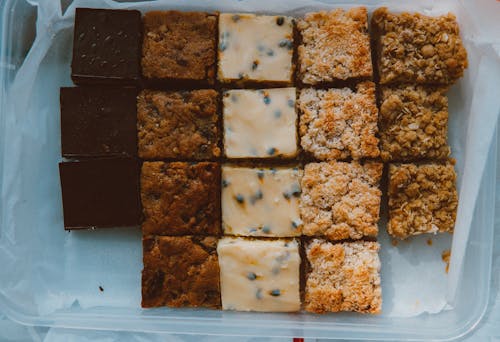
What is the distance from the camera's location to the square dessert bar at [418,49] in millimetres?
3068

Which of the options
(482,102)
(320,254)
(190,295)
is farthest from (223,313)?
(482,102)

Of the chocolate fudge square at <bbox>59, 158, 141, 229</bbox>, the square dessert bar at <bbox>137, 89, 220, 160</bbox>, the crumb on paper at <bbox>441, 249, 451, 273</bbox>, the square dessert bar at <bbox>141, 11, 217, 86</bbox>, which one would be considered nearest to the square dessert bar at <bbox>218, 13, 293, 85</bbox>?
the square dessert bar at <bbox>141, 11, 217, 86</bbox>

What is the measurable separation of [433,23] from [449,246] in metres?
1.31

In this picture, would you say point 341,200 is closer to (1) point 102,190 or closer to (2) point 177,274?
(2) point 177,274

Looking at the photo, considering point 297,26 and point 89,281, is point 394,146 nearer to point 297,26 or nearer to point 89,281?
point 297,26

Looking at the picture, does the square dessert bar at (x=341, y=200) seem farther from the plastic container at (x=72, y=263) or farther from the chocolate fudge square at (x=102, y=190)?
the chocolate fudge square at (x=102, y=190)

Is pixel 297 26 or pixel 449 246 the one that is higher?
pixel 297 26

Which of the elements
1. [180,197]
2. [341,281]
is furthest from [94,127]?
[341,281]

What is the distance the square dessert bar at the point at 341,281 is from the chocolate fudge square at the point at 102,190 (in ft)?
3.49

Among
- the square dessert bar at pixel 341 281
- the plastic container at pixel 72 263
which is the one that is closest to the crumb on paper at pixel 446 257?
the plastic container at pixel 72 263

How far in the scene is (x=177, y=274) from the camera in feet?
10.1

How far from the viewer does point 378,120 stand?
3.13 m

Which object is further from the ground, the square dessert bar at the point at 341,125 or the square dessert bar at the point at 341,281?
the square dessert bar at the point at 341,125

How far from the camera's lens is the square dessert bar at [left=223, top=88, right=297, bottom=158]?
3.09 metres
